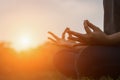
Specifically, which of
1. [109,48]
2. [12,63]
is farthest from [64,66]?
[12,63]

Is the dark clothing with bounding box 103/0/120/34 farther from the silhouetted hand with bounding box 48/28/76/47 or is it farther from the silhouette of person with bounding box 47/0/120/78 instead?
the silhouetted hand with bounding box 48/28/76/47

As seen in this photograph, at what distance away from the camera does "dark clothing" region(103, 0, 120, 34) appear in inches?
133

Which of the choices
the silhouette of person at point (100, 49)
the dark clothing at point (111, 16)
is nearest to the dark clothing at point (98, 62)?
the silhouette of person at point (100, 49)

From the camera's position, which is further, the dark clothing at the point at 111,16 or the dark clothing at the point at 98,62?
the dark clothing at the point at 111,16

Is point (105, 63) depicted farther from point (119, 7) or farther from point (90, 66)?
point (119, 7)

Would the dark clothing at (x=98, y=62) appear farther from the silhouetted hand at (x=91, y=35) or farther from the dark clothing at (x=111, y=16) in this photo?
the dark clothing at (x=111, y=16)

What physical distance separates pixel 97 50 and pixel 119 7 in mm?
536

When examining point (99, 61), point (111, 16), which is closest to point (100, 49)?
point (99, 61)

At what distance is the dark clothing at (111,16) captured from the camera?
11.1 feet

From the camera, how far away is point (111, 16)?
3420 millimetres

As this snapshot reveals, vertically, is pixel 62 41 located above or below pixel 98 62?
above

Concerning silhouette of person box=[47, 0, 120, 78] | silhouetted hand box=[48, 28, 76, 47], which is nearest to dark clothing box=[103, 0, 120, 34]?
silhouette of person box=[47, 0, 120, 78]

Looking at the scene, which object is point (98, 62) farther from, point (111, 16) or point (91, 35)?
point (111, 16)

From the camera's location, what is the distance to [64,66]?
11.9ft
